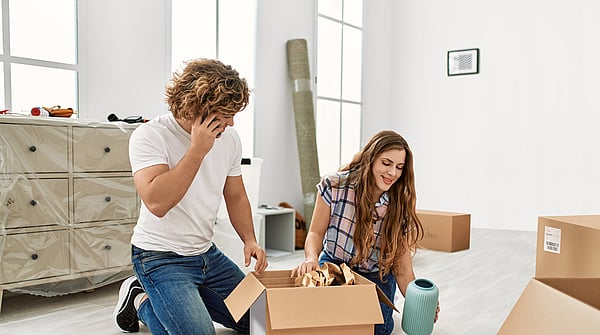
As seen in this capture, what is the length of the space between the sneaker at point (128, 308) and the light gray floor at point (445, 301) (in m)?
0.05

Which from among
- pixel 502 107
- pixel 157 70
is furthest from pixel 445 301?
pixel 502 107

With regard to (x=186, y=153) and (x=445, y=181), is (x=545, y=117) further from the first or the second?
(x=186, y=153)

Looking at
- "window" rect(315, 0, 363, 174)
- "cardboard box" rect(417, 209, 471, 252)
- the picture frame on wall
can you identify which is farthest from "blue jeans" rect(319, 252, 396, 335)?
the picture frame on wall

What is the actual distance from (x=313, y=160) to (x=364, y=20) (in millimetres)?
1772

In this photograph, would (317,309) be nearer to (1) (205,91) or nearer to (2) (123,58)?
(1) (205,91)

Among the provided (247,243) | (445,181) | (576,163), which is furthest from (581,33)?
(247,243)

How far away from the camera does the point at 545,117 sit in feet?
16.6

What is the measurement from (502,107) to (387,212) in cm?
359

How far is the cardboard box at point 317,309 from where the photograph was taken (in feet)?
4.77

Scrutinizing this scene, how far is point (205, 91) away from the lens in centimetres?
A: 163

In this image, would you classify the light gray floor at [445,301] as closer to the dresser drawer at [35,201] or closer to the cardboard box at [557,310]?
the dresser drawer at [35,201]

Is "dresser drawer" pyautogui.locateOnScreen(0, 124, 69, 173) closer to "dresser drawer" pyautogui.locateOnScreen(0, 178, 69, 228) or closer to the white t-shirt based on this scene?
"dresser drawer" pyautogui.locateOnScreen(0, 178, 69, 228)

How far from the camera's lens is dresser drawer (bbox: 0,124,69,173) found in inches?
92.3

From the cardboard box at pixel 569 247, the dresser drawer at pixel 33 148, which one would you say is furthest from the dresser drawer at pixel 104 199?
the cardboard box at pixel 569 247
